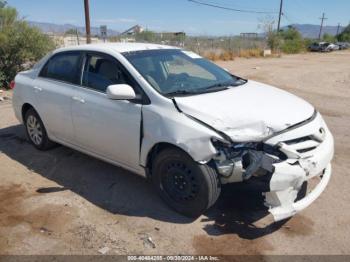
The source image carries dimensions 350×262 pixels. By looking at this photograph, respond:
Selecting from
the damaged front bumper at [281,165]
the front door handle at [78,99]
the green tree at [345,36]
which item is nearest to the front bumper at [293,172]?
the damaged front bumper at [281,165]

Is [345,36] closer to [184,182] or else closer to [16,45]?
[16,45]

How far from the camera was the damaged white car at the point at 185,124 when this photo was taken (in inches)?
125

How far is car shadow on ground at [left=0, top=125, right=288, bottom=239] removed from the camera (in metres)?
3.53

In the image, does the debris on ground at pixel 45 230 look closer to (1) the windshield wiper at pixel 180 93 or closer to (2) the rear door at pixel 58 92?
(2) the rear door at pixel 58 92

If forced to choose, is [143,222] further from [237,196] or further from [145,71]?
[145,71]

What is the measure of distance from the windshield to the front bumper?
1124mm

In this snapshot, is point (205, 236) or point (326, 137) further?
point (326, 137)

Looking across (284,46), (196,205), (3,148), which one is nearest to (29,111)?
(3,148)

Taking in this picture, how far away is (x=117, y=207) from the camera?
3.84m

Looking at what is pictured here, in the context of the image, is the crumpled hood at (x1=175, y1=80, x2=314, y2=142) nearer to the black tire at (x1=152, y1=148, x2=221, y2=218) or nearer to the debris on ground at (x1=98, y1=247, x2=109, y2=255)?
the black tire at (x1=152, y1=148, x2=221, y2=218)

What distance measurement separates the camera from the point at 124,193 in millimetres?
4148

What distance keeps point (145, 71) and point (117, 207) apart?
157 cm

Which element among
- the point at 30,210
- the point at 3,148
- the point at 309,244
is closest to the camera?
the point at 309,244

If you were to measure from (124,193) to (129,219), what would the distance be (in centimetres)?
59
